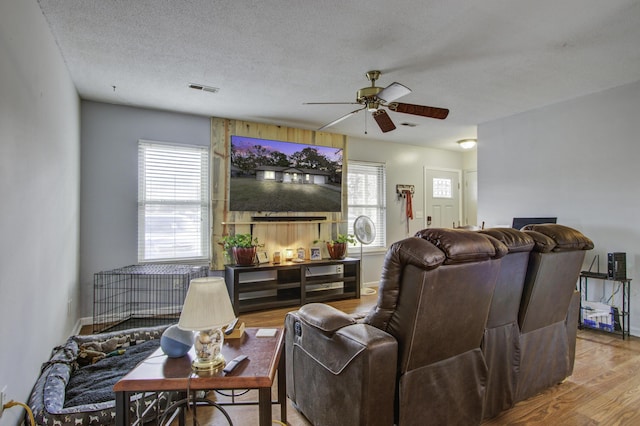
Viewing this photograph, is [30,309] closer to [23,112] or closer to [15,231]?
[15,231]

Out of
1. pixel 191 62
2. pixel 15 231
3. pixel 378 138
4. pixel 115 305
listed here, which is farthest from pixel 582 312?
pixel 115 305

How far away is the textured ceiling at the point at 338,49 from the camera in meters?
2.29

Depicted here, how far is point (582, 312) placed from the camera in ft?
12.5

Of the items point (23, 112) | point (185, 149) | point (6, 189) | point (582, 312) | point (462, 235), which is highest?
point (185, 149)

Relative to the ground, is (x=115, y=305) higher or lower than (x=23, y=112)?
lower

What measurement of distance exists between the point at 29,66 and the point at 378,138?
15.9 feet

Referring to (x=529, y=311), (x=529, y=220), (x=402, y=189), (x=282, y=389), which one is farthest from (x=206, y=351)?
Answer: (x=402, y=189)

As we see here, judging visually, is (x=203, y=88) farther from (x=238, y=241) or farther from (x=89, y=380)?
(x=89, y=380)

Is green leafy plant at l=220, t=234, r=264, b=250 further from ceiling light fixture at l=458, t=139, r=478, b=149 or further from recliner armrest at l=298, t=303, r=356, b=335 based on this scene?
ceiling light fixture at l=458, t=139, r=478, b=149

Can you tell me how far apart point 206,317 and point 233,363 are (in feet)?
0.81

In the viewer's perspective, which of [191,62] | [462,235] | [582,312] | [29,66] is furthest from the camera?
[582,312]

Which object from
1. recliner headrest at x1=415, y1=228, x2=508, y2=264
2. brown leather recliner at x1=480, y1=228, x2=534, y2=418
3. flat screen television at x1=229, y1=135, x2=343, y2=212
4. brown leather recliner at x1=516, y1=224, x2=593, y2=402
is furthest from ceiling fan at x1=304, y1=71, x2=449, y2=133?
flat screen television at x1=229, y1=135, x2=343, y2=212

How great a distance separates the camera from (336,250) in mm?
5238

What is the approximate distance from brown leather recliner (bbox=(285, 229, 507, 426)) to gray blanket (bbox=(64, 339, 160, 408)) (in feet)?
4.46
